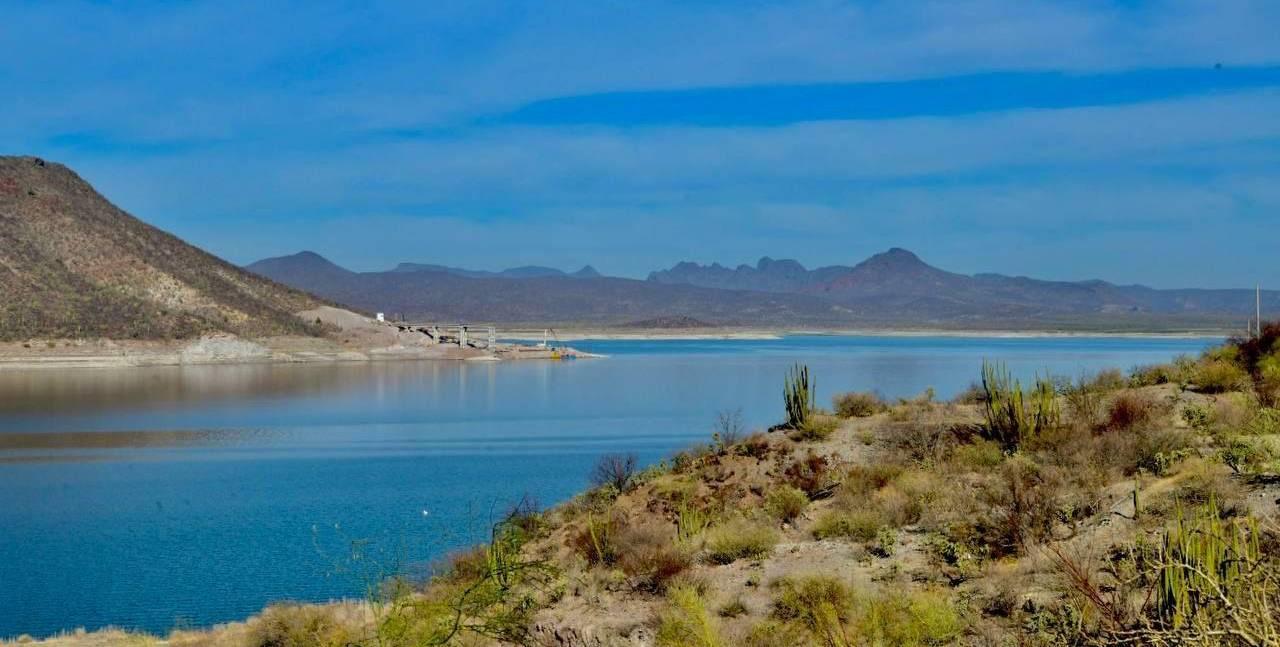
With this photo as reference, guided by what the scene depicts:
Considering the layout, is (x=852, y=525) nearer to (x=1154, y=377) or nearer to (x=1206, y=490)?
(x=1206, y=490)

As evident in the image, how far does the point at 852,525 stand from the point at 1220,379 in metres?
7.15

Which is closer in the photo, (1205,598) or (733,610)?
(1205,598)

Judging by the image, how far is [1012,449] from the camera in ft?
53.8

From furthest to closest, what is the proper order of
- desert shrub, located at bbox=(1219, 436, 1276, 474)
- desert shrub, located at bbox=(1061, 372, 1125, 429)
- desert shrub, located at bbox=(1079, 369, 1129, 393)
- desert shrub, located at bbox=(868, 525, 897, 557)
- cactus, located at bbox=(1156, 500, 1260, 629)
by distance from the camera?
desert shrub, located at bbox=(1079, 369, 1129, 393) < desert shrub, located at bbox=(1061, 372, 1125, 429) < desert shrub, located at bbox=(868, 525, 897, 557) < desert shrub, located at bbox=(1219, 436, 1276, 474) < cactus, located at bbox=(1156, 500, 1260, 629)

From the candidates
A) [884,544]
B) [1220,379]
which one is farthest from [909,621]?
[1220,379]

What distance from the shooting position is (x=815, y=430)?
1942 centimetres

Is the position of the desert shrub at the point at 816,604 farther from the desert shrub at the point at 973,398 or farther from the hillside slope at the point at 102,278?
the hillside slope at the point at 102,278

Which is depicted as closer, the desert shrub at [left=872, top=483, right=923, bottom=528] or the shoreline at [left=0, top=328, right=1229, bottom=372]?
the desert shrub at [left=872, top=483, right=923, bottom=528]

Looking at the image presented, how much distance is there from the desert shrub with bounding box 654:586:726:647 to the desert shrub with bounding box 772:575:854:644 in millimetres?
745

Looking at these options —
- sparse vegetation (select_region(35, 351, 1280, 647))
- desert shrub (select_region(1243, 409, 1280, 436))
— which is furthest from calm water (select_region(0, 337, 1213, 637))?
desert shrub (select_region(1243, 409, 1280, 436))

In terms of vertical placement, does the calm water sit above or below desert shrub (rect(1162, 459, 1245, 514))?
below

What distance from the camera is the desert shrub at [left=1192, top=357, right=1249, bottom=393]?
17.6m

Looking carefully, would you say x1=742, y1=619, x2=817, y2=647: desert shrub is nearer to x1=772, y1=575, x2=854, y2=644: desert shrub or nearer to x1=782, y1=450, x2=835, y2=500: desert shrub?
x1=772, y1=575, x2=854, y2=644: desert shrub

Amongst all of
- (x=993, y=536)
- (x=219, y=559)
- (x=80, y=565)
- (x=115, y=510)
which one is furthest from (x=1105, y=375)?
(x=115, y=510)
